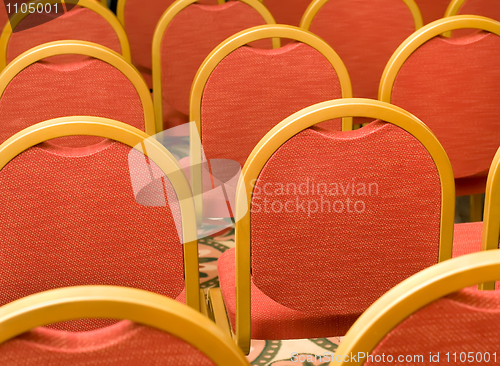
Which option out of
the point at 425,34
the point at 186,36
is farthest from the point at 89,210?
the point at 186,36

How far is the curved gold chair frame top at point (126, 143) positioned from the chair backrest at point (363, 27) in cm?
150

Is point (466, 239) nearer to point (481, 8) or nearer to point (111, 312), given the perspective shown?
point (111, 312)

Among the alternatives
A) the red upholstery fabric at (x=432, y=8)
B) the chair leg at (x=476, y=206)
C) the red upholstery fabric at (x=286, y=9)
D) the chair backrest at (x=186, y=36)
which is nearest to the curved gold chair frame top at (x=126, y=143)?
the chair backrest at (x=186, y=36)

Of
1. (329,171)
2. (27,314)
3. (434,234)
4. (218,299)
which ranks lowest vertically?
(218,299)

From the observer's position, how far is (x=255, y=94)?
173 centimetres

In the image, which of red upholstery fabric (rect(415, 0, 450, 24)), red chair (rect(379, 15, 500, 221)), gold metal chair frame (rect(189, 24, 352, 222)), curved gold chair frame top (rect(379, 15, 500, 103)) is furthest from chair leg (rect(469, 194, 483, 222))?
red upholstery fabric (rect(415, 0, 450, 24))

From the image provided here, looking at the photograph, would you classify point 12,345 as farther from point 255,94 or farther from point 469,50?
point 469,50

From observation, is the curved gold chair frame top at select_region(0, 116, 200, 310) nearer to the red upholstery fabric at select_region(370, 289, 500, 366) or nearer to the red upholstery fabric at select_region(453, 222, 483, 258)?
the red upholstery fabric at select_region(370, 289, 500, 366)

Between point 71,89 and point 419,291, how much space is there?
130 centimetres

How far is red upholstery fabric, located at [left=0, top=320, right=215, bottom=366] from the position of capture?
54 cm

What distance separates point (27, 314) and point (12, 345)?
1.6 inches

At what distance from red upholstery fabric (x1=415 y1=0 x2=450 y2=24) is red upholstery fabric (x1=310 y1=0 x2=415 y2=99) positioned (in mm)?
1367

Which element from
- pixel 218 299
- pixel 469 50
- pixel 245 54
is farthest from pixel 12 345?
pixel 469 50

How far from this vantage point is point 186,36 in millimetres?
2324
